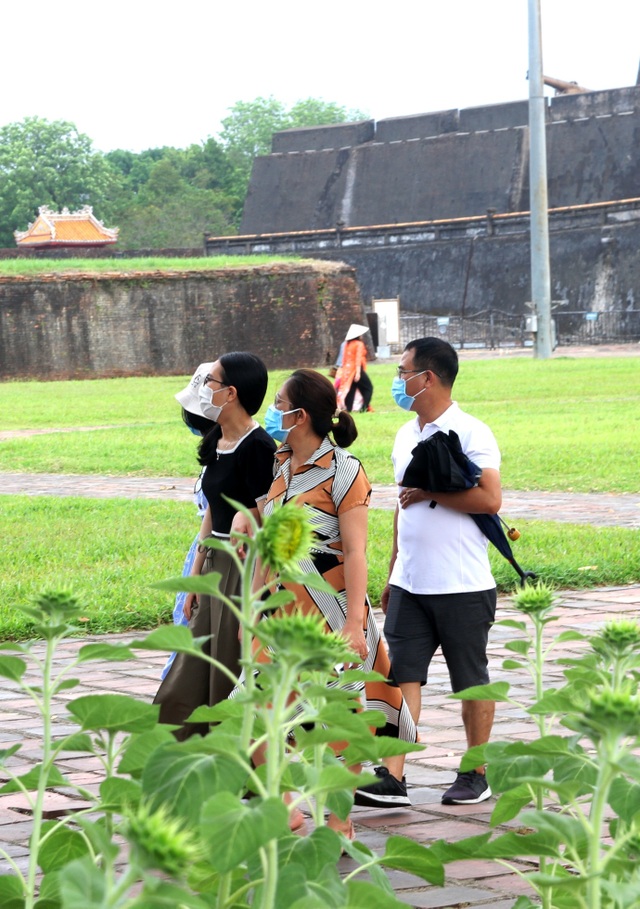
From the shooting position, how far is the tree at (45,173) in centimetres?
6475

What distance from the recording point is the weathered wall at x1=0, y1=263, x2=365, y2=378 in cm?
3453

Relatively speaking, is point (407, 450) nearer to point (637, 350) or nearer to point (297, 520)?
point (297, 520)

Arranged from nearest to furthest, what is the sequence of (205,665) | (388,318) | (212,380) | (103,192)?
1. (205,665)
2. (212,380)
3. (388,318)
4. (103,192)

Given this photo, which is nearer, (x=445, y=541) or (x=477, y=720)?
(x=477, y=720)

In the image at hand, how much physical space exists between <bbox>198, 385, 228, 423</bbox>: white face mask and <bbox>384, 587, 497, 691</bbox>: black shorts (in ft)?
2.64

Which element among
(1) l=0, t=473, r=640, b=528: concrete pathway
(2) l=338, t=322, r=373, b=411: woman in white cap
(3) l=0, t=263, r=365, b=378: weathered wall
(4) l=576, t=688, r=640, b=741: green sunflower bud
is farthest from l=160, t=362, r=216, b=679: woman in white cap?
(3) l=0, t=263, r=365, b=378: weathered wall

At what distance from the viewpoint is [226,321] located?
36500mm

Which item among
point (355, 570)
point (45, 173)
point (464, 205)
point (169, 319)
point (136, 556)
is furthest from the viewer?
point (45, 173)

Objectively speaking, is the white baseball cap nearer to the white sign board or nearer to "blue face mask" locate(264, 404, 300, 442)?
"blue face mask" locate(264, 404, 300, 442)

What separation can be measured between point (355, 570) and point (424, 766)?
2.83 ft

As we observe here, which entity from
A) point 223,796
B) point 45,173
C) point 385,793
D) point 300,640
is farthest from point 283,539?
point 45,173

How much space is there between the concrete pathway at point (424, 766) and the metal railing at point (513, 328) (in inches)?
1400

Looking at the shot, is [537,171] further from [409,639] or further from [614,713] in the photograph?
[614,713]

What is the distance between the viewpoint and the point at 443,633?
4.18 m
